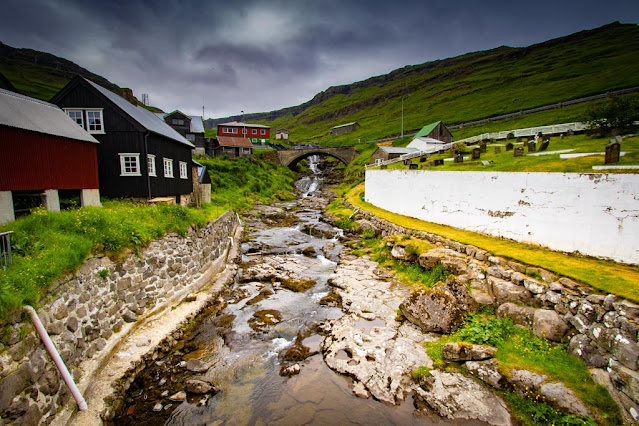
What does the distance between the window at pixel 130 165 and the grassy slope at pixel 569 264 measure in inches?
803

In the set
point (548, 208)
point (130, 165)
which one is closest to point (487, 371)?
point (548, 208)

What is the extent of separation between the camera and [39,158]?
13266 millimetres

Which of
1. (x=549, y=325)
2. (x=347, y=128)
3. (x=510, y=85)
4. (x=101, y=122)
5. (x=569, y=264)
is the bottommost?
(x=549, y=325)

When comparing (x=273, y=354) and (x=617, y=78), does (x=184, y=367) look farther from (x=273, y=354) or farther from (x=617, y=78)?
(x=617, y=78)

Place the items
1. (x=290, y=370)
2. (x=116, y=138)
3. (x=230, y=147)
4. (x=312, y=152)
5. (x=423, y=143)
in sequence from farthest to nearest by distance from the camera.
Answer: (x=312, y=152) < (x=230, y=147) < (x=423, y=143) < (x=116, y=138) < (x=290, y=370)

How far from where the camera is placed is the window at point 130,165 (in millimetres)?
Result: 19609

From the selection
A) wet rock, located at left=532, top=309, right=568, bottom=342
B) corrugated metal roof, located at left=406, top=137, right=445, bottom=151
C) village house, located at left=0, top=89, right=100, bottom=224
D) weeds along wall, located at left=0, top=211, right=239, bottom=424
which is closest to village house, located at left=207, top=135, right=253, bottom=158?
corrugated metal roof, located at left=406, top=137, right=445, bottom=151

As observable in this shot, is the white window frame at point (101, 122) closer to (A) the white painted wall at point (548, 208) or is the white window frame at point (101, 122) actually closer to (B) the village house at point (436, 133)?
(A) the white painted wall at point (548, 208)

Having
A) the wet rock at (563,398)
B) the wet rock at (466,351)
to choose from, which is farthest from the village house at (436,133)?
the wet rock at (563,398)

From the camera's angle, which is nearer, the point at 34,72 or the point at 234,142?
the point at 234,142

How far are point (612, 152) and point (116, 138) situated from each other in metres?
27.2

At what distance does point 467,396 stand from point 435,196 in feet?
46.8

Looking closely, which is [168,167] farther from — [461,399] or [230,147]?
[230,147]

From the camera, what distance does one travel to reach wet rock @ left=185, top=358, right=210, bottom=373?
1067 centimetres
